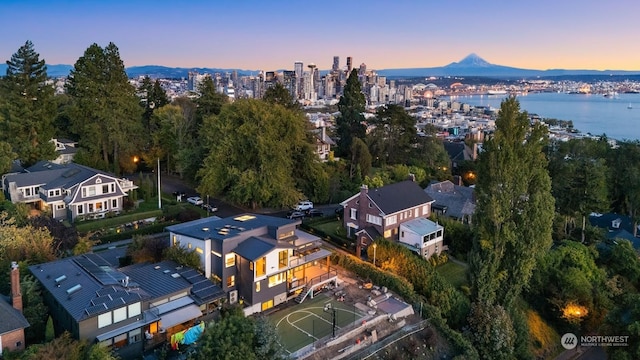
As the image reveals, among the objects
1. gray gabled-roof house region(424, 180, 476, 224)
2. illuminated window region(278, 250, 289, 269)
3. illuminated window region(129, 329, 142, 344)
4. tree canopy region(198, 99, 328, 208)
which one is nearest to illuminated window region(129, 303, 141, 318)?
illuminated window region(129, 329, 142, 344)

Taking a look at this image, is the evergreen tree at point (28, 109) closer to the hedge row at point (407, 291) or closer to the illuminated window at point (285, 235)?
the illuminated window at point (285, 235)

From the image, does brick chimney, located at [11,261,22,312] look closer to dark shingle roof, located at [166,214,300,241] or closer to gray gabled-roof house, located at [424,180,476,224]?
dark shingle roof, located at [166,214,300,241]

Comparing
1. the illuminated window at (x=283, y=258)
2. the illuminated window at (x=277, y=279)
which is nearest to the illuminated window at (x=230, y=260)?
the illuminated window at (x=277, y=279)

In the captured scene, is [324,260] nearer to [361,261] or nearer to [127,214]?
[361,261]

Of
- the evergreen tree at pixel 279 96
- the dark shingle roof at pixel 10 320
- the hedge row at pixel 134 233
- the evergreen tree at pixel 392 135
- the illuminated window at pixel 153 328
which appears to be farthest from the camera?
the evergreen tree at pixel 392 135

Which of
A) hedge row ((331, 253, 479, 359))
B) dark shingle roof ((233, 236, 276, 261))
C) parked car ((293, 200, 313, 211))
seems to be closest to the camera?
dark shingle roof ((233, 236, 276, 261))

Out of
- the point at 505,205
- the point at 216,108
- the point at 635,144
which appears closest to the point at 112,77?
the point at 216,108
